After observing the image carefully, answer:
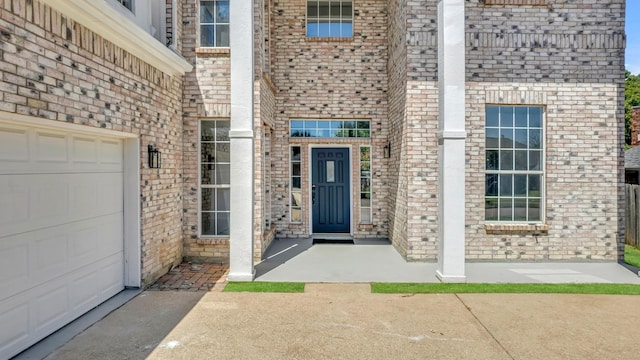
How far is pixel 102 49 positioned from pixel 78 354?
131 inches

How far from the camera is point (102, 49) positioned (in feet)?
14.2

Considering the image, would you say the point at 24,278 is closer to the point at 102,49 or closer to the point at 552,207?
the point at 102,49

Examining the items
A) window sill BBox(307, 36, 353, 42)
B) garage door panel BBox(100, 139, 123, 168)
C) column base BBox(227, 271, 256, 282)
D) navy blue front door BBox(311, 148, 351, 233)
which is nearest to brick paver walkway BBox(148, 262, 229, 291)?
column base BBox(227, 271, 256, 282)

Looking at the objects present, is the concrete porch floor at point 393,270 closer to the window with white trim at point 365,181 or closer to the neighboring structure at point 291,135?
the neighboring structure at point 291,135

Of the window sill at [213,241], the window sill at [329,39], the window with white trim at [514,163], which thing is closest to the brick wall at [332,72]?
the window sill at [329,39]

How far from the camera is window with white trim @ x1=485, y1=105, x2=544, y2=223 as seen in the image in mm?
6711

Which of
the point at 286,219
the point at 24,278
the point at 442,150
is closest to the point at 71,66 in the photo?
the point at 24,278

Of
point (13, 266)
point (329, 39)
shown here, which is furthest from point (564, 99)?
point (13, 266)

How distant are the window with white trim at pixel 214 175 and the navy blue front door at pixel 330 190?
2564 millimetres

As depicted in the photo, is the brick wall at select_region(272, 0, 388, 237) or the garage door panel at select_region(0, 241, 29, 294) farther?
the brick wall at select_region(272, 0, 388, 237)

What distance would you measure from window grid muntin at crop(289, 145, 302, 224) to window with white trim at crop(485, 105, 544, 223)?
4056 mm

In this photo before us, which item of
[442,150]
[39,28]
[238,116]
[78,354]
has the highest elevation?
[39,28]

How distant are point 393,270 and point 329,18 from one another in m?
5.99

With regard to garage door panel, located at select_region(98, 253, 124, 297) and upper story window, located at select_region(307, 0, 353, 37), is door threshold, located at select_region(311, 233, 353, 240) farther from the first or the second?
upper story window, located at select_region(307, 0, 353, 37)
